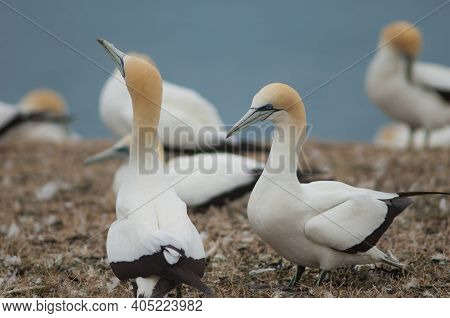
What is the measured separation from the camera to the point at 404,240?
5.64 metres

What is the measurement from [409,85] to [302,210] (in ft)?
20.0

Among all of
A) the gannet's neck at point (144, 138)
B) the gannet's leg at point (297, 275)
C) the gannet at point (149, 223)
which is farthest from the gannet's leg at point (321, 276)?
the gannet's neck at point (144, 138)

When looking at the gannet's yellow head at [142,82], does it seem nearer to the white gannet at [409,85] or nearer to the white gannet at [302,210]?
the white gannet at [302,210]

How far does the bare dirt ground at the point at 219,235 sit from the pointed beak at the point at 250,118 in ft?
3.07

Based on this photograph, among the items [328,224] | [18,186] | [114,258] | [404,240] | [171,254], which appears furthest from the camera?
[18,186]

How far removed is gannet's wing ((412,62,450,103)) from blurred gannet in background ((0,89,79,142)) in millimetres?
5385

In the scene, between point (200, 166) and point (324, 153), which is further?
point (324, 153)

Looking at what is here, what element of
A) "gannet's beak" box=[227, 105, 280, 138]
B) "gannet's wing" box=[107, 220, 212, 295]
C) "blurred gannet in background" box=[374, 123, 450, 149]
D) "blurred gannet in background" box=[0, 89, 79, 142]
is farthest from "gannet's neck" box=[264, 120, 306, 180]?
"blurred gannet in background" box=[0, 89, 79, 142]

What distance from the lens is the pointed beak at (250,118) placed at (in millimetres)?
4465

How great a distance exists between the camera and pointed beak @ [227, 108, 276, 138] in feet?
14.6

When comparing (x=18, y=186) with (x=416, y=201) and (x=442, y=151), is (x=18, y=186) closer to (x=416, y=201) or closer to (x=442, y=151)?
(x=416, y=201)

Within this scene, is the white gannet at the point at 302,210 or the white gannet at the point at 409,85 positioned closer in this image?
the white gannet at the point at 302,210

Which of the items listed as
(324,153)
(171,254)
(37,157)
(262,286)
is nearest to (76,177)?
(37,157)

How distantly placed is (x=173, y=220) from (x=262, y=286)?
847 millimetres
